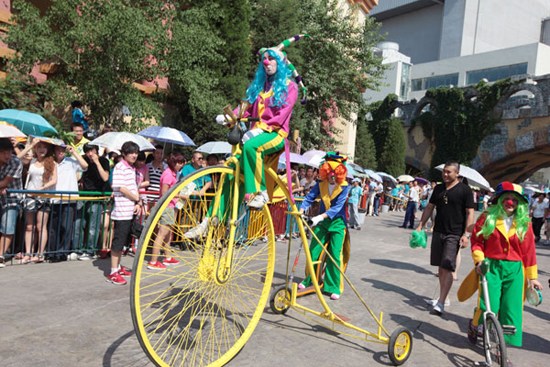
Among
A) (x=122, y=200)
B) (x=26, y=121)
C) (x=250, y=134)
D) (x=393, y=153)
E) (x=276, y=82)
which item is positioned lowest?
(x=122, y=200)

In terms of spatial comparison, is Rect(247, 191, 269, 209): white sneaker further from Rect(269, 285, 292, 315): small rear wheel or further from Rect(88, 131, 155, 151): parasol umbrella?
Rect(88, 131, 155, 151): parasol umbrella

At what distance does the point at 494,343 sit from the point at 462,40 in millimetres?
61566

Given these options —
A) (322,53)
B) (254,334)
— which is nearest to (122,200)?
(254,334)

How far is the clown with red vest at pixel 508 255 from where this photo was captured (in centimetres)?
430

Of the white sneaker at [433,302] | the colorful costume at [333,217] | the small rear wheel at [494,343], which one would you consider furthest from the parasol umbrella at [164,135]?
the small rear wheel at [494,343]

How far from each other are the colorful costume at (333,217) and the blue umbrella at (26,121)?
5113 millimetres

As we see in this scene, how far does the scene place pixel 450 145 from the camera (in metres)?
34.1

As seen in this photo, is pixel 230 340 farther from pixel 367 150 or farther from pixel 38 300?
pixel 367 150

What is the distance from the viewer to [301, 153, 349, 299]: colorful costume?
5875 millimetres

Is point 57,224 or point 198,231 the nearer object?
point 198,231

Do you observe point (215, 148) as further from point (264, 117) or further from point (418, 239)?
point (264, 117)

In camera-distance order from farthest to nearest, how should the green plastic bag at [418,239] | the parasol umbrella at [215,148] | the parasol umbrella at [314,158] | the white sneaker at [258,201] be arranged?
the parasol umbrella at [314,158]
the parasol umbrella at [215,148]
the green plastic bag at [418,239]
the white sneaker at [258,201]

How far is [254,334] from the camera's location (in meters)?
4.28

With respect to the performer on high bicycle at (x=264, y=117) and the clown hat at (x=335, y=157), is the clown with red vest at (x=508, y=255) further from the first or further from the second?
the performer on high bicycle at (x=264, y=117)
